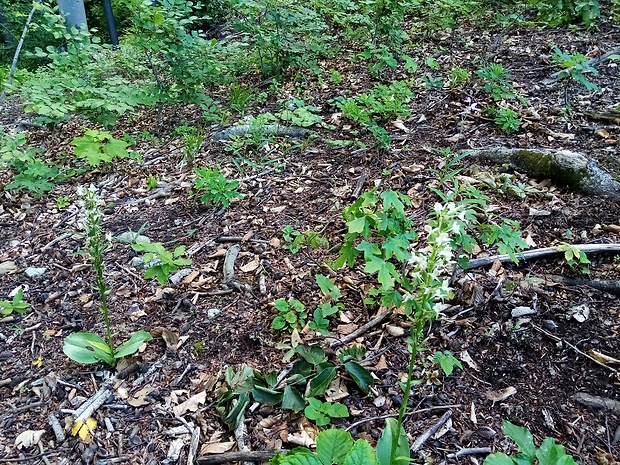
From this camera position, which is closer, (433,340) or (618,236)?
(433,340)

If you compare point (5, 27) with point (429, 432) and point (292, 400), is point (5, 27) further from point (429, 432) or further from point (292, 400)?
point (429, 432)

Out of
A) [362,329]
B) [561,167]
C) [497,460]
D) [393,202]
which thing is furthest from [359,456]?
[561,167]

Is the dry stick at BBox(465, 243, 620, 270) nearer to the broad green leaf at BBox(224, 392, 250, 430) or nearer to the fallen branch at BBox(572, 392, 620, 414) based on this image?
the fallen branch at BBox(572, 392, 620, 414)

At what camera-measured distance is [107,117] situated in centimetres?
460

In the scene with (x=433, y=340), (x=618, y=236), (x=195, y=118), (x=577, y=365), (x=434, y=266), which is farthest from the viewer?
(x=195, y=118)

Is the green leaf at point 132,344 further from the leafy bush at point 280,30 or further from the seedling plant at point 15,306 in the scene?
the leafy bush at point 280,30

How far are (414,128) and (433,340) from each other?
2544 millimetres

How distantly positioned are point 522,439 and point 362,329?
3.21 ft

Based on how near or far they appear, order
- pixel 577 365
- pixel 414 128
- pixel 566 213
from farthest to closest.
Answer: pixel 414 128
pixel 566 213
pixel 577 365

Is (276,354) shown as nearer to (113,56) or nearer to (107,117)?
(107,117)

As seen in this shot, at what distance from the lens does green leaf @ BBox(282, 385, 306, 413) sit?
1.92m

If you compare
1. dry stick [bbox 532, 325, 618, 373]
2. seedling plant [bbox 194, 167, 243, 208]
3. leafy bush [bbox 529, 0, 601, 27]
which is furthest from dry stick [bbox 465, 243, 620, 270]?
leafy bush [bbox 529, 0, 601, 27]

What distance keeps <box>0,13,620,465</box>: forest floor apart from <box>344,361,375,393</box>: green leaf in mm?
66

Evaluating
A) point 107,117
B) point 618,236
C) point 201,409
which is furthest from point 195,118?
point 618,236
